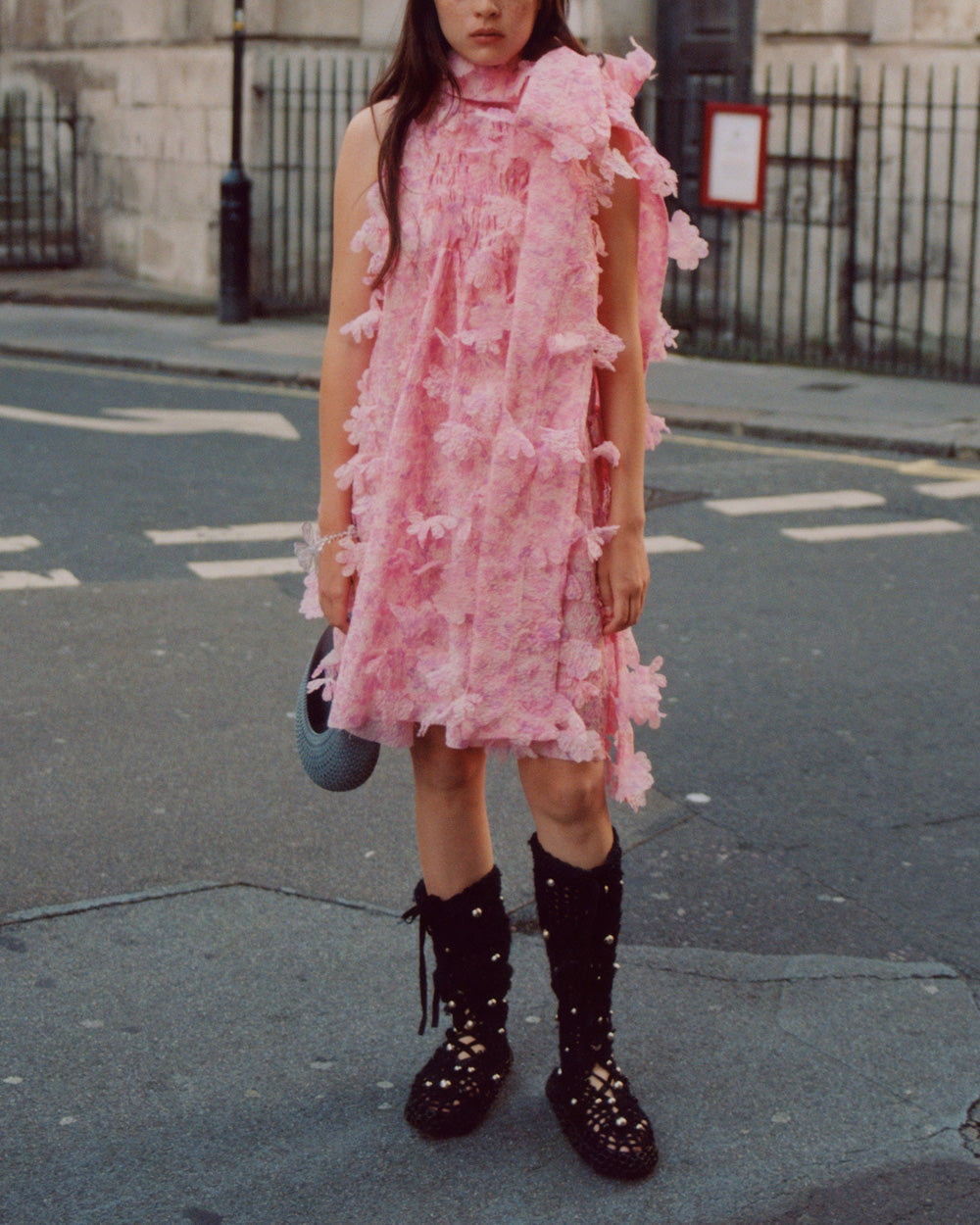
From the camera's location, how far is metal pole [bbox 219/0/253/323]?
14.8m

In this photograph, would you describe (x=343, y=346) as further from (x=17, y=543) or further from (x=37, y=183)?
(x=37, y=183)

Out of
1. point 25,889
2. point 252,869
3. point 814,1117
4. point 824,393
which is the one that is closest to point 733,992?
point 814,1117

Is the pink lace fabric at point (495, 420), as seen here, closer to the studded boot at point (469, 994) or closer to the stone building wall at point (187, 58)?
the studded boot at point (469, 994)

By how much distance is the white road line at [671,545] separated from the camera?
7.38m

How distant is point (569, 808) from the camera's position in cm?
289

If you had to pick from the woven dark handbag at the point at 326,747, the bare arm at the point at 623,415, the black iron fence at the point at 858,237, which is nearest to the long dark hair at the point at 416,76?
the bare arm at the point at 623,415

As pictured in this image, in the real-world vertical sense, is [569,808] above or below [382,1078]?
above

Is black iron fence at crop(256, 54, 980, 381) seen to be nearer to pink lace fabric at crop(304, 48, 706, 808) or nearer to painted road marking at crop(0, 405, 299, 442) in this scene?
painted road marking at crop(0, 405, 299, 442)

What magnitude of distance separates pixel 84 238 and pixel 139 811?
15.4 metres

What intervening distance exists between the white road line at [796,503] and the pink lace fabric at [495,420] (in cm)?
548

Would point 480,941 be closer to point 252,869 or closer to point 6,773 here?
point 252,869

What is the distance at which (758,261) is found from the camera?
13805 mm

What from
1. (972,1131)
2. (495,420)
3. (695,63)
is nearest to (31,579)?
(495,420)

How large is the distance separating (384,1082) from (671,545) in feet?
15.0
